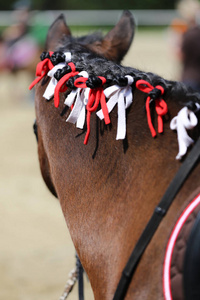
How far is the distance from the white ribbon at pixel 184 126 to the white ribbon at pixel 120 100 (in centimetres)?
19

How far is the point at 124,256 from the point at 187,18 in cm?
586

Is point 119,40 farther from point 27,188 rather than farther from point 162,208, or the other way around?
point 27,188

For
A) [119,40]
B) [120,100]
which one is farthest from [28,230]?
[120,100]

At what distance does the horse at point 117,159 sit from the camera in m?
1.46

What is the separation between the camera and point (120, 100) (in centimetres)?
163

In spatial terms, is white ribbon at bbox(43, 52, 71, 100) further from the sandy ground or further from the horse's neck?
the sandy ground

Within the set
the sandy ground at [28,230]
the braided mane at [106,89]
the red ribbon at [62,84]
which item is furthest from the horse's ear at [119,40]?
the red ribbon at [62,84]

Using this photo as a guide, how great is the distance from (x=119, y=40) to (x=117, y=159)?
73 cm

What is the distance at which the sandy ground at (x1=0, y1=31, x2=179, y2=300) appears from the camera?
Result: 361cm

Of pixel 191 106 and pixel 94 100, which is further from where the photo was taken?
pixel 94 100

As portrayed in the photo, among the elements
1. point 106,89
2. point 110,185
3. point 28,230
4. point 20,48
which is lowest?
A: point 20,48

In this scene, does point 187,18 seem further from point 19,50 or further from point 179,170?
point 179,170

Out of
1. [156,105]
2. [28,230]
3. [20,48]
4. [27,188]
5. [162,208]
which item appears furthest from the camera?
[20,48]

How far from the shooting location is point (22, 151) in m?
7.22
